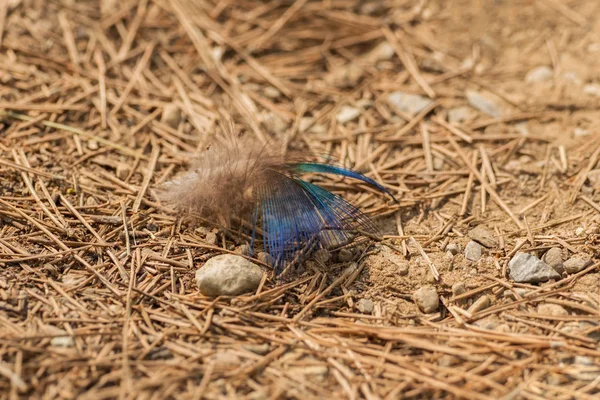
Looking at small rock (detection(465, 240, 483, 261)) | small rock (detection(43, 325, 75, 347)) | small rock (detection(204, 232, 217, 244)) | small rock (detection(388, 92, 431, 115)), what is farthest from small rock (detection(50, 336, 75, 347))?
small rock (detection(388, 92, 431, 115))

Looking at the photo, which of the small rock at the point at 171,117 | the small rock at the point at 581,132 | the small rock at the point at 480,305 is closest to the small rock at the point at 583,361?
the small rock at the point at 480,305

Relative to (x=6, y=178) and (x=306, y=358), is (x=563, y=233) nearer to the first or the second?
(x=306, y=358)

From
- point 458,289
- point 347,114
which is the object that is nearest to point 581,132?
point 347,114

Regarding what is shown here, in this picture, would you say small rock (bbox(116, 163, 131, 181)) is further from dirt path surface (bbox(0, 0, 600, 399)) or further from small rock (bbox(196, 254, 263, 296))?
small rock (bbox(196, 254, 263, 296))

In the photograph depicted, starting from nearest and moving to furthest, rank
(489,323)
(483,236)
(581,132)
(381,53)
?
(489,323)
(483,236)
(581,132)
(381,53)

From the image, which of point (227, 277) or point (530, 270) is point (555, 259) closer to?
point (530, 270)

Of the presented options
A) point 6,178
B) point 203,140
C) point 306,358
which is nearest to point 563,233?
point 306,358

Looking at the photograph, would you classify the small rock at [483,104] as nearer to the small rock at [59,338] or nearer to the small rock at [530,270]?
the small rock at [530,270]

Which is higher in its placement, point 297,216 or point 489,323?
point 297,216
